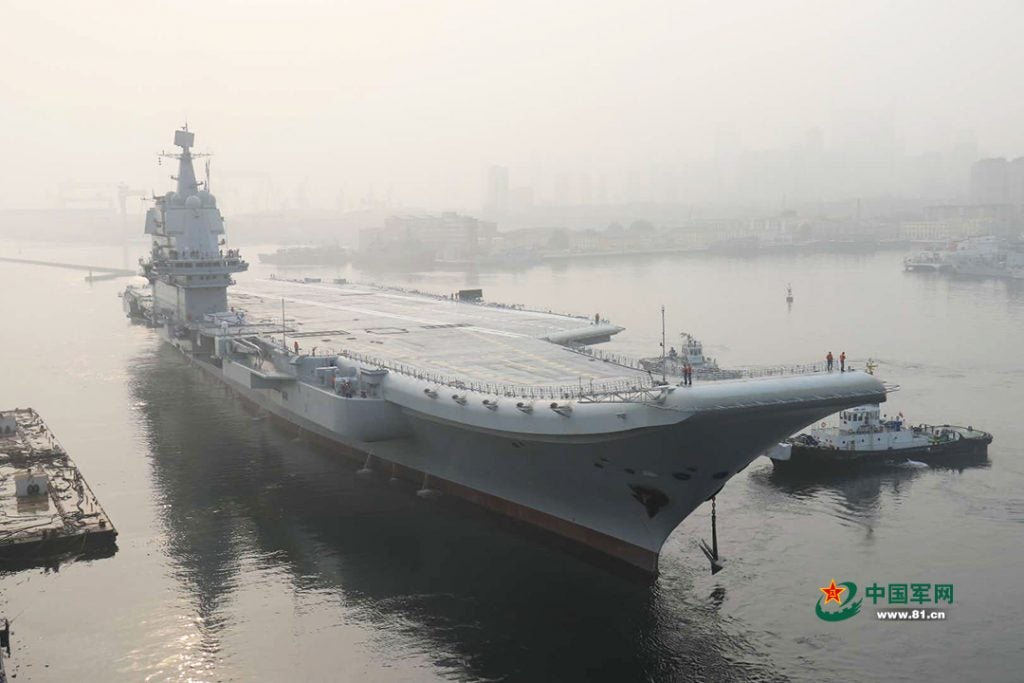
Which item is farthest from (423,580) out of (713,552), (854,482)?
(854,482)

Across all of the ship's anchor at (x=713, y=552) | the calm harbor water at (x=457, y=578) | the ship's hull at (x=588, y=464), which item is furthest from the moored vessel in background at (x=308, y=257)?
the ship's anchor at (x=713, y=552)

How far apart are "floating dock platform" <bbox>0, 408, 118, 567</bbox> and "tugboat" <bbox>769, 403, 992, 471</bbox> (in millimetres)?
15455

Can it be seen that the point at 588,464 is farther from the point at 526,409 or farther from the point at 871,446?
the point at 871,446

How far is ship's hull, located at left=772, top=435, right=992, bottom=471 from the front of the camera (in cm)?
2411

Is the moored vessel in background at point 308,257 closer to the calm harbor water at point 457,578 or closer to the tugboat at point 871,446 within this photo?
the calm harbor water at point 457,578

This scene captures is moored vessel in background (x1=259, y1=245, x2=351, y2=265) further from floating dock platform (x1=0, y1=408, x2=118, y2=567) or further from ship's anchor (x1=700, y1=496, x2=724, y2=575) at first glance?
ship's anchor (x1=700, y1=496, x2=724, y2=575)

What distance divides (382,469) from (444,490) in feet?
8.28

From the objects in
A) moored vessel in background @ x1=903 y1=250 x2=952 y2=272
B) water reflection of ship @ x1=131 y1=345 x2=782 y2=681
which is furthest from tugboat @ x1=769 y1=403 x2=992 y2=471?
moored vessel in background @ x1=903 y1=250 x2=952 y2=272

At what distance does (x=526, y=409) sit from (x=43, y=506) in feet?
36.7

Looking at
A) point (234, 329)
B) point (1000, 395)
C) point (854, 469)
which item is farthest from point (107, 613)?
point (1000, 395)

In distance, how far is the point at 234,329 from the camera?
99.3 ft

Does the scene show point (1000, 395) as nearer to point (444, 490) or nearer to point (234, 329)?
point (444, 490)

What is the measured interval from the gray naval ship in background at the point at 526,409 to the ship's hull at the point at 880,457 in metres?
5.25

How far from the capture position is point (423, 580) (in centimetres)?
1680
